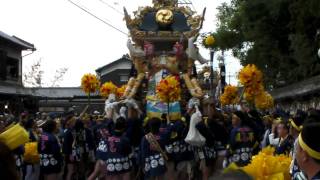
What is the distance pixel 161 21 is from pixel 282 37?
13.0 meters

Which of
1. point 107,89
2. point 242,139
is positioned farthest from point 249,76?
point 107,89

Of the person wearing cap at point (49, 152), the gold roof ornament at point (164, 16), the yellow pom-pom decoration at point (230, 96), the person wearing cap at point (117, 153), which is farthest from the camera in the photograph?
the gold roof ornament at point (164, 16)

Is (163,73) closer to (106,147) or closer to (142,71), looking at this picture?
(142,71)

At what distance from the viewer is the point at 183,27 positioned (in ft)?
81.5

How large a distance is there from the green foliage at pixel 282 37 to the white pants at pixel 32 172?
15.1 metres

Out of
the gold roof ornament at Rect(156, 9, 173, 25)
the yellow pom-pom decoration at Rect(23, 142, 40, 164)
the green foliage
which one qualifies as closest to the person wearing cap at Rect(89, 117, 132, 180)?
the yellow pom-pom decoration at Rect(23, 142, 40, 164)

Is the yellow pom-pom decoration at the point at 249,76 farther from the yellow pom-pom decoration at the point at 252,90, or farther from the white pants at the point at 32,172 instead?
the white pants at the point at 32,172

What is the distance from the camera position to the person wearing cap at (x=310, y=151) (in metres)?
4.20

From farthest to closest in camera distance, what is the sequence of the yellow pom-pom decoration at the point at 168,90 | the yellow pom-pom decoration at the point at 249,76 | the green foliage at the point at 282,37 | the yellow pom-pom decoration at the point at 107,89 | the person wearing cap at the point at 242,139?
the green foliage at the point at 282,37 < the yellow pom-pom decoration at the point at 107,89 < the yellow pom-pom decoration at the point at 168,90 < the yellow pom-pom decoration at the point at 249,76 < the person wearing cap at the point at 242,139

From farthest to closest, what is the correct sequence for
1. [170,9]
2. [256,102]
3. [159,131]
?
[170,9] < [256,102] < [159,131]

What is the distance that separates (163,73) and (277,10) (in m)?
10.7

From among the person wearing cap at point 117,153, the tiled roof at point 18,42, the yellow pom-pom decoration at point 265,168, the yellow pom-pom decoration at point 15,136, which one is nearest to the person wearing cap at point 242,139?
the person wearing cap at point 117,153

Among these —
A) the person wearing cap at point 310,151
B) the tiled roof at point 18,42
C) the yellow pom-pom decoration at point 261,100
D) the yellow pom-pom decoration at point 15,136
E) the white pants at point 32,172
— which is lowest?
the white pants at point 32,172

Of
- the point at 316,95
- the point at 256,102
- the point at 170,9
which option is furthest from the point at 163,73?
the point at 256,102
